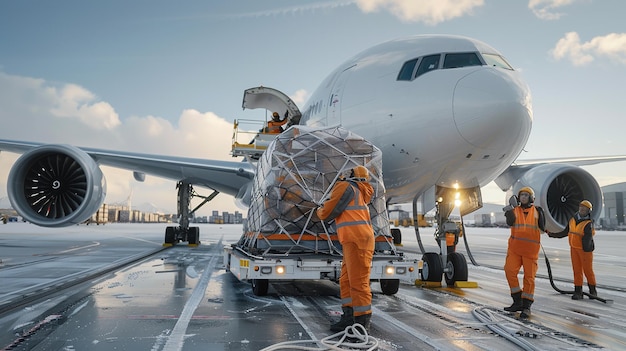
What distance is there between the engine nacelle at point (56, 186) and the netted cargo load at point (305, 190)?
5.17m

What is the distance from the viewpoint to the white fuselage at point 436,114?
6066mm

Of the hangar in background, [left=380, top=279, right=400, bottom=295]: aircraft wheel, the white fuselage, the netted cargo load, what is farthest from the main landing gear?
the hangar in background

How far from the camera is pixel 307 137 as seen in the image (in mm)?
6359

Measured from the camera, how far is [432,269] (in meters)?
7.05

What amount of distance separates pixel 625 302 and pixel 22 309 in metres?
7.21

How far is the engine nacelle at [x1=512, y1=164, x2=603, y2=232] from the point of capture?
9219 mm

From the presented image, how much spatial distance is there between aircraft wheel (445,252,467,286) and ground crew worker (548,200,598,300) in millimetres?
1504

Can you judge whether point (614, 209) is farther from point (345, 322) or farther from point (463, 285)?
point (345, 322)

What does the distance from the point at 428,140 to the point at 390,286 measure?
2147 millimetres

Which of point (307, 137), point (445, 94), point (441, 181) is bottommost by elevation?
point (441, 181)

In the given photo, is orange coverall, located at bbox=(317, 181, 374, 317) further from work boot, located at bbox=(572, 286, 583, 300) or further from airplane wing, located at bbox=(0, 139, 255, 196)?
airplane wing, located at bbox=(0, 139, 255, 196)

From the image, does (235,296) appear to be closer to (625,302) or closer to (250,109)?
(625,302)

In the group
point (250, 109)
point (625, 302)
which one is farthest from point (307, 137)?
point (250, 109)

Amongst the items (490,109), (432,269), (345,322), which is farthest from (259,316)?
(490,109)
